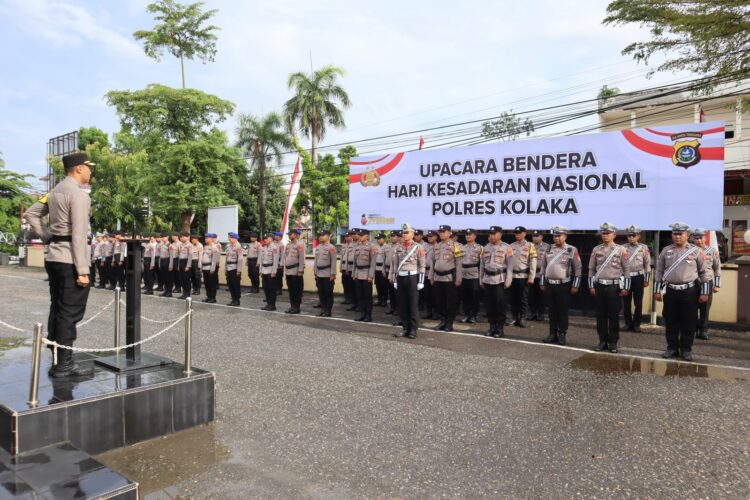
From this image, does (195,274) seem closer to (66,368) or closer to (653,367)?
(66,368)

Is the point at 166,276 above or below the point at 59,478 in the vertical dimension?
above

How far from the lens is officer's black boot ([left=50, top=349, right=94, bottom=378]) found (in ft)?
13.5

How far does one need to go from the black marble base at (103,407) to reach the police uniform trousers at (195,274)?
8831mm

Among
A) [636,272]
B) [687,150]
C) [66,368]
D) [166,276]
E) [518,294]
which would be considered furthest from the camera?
[166,276]

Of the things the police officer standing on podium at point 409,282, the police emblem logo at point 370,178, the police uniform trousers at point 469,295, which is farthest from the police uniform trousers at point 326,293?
the police emblem logo at point 370,178

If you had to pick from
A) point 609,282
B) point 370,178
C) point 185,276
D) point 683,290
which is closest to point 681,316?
point 683,290

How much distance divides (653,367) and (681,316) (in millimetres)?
919

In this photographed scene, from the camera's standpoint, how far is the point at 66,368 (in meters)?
4.14

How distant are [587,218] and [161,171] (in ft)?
69.9

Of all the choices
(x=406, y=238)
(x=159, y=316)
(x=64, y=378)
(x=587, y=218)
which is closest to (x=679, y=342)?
(x=587, y=218)

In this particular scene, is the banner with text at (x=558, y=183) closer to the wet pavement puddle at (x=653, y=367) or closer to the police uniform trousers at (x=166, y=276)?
the wet pavement puddle at (x=653, y=367)

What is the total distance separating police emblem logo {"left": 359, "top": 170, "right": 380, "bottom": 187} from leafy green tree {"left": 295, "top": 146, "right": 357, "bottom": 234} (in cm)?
1534

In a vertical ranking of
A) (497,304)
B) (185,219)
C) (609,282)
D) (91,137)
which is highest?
(91,137)

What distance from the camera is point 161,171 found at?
2486 centimetres
